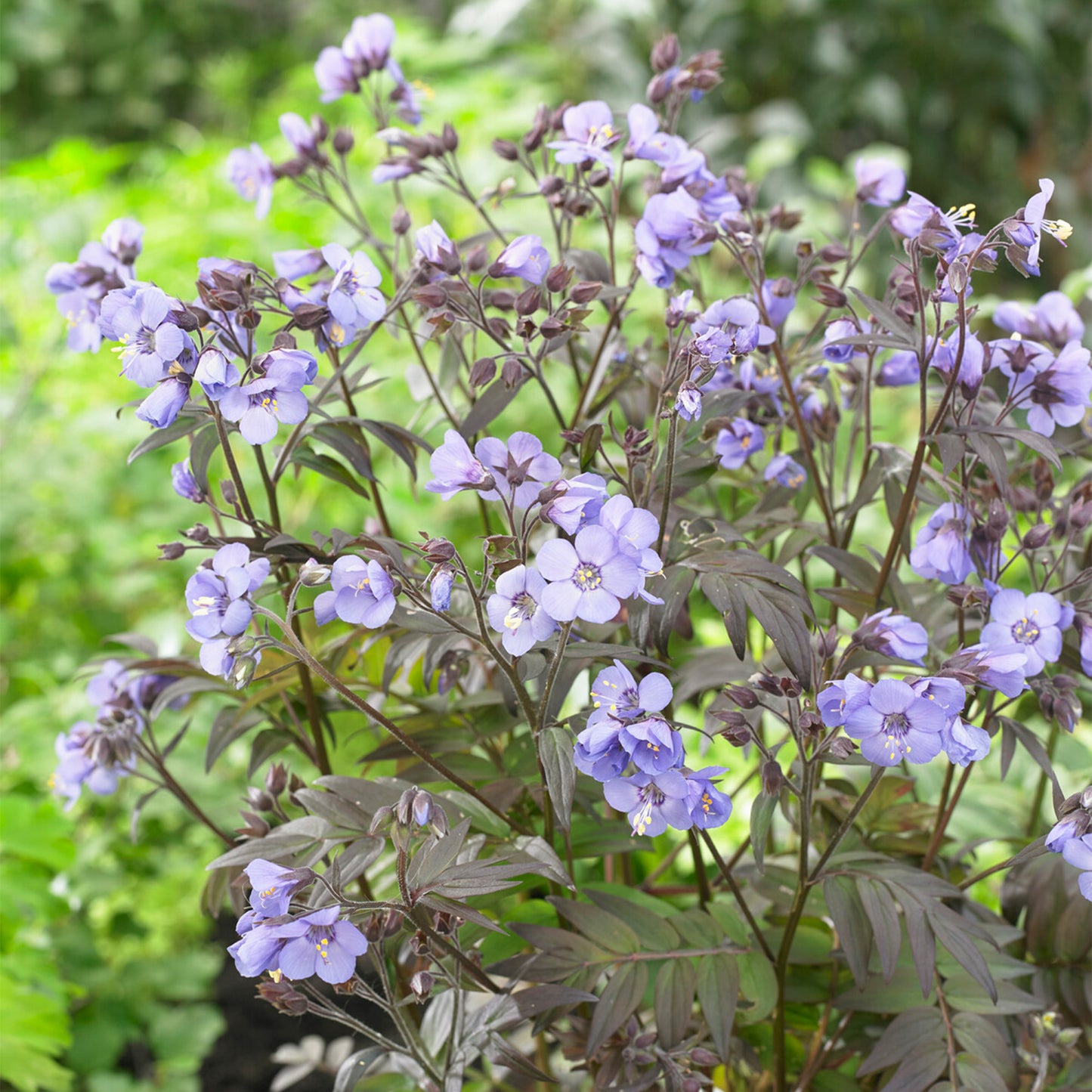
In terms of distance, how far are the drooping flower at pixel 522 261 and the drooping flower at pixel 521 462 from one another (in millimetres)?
161

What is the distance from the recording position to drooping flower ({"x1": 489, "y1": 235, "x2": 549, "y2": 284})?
35.0 inches

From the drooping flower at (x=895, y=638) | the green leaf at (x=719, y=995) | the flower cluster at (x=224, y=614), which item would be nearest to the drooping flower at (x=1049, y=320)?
the drooping flower at (x=895, y=638)

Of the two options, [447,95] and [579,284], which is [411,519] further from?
[447,95]

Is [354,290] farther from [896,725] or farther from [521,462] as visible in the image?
[896,725]

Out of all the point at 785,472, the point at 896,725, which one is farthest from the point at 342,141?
the point at 896,725

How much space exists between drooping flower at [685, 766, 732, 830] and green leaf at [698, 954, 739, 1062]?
16cm

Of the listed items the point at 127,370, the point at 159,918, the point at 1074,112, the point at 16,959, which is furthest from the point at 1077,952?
the point at 1074,112

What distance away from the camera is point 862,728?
2.42ft

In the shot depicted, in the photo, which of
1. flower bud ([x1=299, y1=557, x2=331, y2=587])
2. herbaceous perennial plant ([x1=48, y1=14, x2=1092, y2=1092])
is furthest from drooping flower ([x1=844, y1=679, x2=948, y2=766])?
flower bud ([x1=299, y1=557, x2=331, y2=587])

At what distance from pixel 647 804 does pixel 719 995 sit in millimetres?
214

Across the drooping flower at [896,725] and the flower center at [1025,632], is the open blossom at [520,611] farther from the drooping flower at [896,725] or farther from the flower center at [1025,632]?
the flower center at [1025,632]

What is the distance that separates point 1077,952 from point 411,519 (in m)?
1.39

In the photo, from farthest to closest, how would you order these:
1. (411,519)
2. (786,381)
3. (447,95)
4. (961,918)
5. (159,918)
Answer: (447,95)
(411,519)
(159,918)
(786,381)
(961,918)

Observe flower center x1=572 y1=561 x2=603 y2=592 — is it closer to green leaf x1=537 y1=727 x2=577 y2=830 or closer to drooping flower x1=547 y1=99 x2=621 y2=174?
green leaf x1=537 y1=727 x2=577 y2=830
